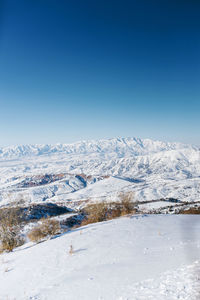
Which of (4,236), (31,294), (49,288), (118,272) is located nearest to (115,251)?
(118,272)

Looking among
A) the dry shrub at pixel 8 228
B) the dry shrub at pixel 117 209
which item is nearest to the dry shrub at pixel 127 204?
the dry shrub at pixel 117 209

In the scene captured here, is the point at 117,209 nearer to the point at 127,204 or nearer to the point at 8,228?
the point at 127,204

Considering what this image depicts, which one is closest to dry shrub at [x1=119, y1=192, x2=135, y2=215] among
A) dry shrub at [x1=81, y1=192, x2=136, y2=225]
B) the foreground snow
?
dry shrub at [x1=81, y1=192, x2=136, y2=225]

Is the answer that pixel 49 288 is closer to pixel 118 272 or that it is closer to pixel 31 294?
pixel 31 294

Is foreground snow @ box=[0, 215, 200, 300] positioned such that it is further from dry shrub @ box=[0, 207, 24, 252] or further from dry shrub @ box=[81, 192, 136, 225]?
dry shrub @ box=[81, 192, 136, 225]

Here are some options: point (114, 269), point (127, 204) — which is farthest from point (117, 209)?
point (114, 269)

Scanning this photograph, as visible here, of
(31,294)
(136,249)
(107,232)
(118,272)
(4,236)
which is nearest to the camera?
(31,294)
